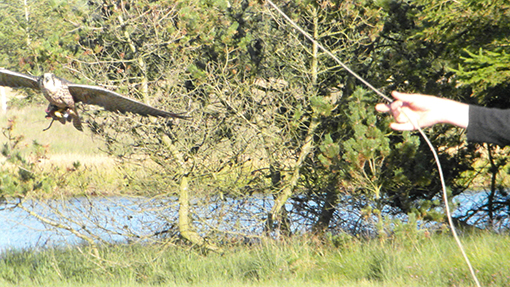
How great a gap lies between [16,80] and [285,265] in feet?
11.3

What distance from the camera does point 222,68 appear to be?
23.8 ft

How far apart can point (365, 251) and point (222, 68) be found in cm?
312

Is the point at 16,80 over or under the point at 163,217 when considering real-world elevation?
over

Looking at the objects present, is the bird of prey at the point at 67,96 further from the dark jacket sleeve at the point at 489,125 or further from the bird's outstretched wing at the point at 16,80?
the dark jacket sleeve at the point at 489,125

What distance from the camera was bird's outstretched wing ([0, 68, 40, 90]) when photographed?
5.16 meters

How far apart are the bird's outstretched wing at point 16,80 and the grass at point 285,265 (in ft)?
7.37

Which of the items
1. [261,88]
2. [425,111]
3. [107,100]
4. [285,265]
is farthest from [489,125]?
[261,88]

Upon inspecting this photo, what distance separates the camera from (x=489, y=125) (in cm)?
177

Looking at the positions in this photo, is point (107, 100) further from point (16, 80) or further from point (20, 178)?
point (20, 178)

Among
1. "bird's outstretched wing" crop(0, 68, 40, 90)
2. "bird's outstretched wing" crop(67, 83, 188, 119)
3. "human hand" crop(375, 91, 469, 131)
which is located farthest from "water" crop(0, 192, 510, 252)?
"human hand" crop(375, 91, 469, 131)

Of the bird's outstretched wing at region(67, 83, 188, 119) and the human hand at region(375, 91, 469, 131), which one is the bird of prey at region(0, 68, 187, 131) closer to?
the bird's outstretched wing at region(67, 83, 188, 119)

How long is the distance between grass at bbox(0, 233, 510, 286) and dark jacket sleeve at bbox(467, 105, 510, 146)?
312 centimetres

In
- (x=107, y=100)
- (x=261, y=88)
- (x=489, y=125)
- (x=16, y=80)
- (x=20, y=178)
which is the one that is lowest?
(x=20, y=178)

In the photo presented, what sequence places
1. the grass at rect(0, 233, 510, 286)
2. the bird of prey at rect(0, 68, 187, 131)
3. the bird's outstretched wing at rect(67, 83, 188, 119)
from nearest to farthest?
the grass at rect(0, 233, 510, 286)
the bird of prey at rect(0, 68, 187, 131)
the bird's outstretched wing at rect(67, 83, 188, 119)
